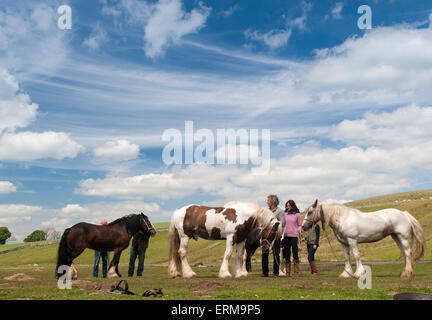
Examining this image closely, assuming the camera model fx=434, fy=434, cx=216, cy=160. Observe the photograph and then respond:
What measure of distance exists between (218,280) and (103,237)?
4798mm

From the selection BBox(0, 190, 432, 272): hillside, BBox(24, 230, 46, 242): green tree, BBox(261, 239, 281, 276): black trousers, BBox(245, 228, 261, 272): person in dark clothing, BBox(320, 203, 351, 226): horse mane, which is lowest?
BBox(24, 230, 46, 242): green tree

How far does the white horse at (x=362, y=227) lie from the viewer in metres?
16.4

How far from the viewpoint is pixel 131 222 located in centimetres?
1739

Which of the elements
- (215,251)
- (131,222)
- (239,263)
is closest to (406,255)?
(239,263)

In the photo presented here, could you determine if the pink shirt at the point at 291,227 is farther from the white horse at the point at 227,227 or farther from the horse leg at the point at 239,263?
the horse leg at the point at 239,263

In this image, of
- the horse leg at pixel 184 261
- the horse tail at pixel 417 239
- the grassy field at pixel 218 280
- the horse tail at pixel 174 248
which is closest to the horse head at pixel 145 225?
the horse tail at pixel 174 248

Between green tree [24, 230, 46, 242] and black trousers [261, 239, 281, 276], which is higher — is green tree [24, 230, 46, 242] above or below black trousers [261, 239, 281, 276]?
below

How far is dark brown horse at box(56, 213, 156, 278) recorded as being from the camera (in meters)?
15.3

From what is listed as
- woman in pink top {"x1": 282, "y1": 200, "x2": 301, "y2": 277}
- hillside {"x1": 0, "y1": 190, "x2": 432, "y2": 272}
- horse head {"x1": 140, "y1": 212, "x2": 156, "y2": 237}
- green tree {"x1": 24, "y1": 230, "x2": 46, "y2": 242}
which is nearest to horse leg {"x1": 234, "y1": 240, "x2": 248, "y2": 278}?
woman in pink top {"x1": 282, "y1": 200, "x2": 301, "y2": 277}

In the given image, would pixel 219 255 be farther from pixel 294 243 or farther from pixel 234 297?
pixel 234 297

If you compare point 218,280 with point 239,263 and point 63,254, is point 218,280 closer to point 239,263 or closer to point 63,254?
point 239,263

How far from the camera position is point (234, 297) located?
941cm

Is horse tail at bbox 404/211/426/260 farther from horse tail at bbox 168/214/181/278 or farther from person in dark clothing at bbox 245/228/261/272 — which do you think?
horse tail at bbox 168/214/181/278
